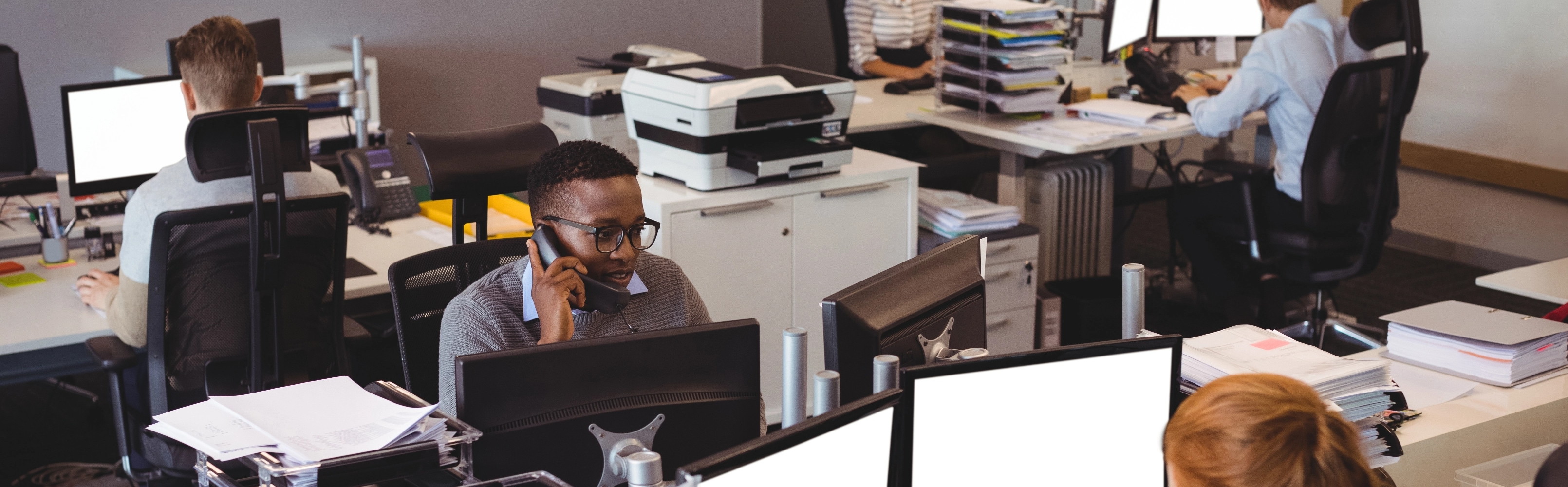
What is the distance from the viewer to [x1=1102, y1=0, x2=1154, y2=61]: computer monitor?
4.36 metres

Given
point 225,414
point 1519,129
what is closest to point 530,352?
point 225,414

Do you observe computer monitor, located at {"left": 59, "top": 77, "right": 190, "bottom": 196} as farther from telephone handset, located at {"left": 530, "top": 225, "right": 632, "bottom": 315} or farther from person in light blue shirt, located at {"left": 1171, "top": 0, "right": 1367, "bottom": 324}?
person in light blue shirt, located at {"left": 1171, "top": 0, "right": 1367, "bottom": 324}

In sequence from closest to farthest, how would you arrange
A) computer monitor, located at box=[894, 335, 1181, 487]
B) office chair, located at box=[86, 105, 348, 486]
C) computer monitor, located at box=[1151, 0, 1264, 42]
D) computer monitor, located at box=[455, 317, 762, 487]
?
computer monitor, located at box=[455, 317, 762, 487] → computer monitor, located at box=[894, 335, 1181, 487] → office chair, located at box=[86, 105, 348, 486] → computer monitor, located at box=[1151, 0, 1264, 42]

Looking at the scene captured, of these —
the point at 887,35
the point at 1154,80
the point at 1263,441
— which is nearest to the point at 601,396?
the point at 1263,441

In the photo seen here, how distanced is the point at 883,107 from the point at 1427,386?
236cm

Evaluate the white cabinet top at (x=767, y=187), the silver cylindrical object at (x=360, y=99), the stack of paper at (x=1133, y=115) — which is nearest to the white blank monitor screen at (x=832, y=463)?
the white cabinet top at (x=767, y=187)

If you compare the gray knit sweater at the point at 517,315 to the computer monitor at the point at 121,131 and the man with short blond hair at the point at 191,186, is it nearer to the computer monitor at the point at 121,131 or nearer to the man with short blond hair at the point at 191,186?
the man with short blond hair at the point at 191,186

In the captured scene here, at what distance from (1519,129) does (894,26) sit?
8.37 feet

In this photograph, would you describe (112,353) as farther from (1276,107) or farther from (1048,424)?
(1276,107)

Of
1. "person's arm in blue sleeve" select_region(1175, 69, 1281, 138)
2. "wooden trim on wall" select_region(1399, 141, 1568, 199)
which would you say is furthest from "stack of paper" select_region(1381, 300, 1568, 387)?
"wooden trim on wall" select_region(1399, 141, 1568, 199)

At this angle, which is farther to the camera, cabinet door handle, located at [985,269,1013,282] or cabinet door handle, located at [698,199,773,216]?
cabinet door handle, located at [985,269,1013,282]

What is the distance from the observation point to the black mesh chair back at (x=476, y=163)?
7.36ft

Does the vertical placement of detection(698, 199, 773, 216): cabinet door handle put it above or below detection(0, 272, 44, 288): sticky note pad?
above

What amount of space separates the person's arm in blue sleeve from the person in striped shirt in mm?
1324
